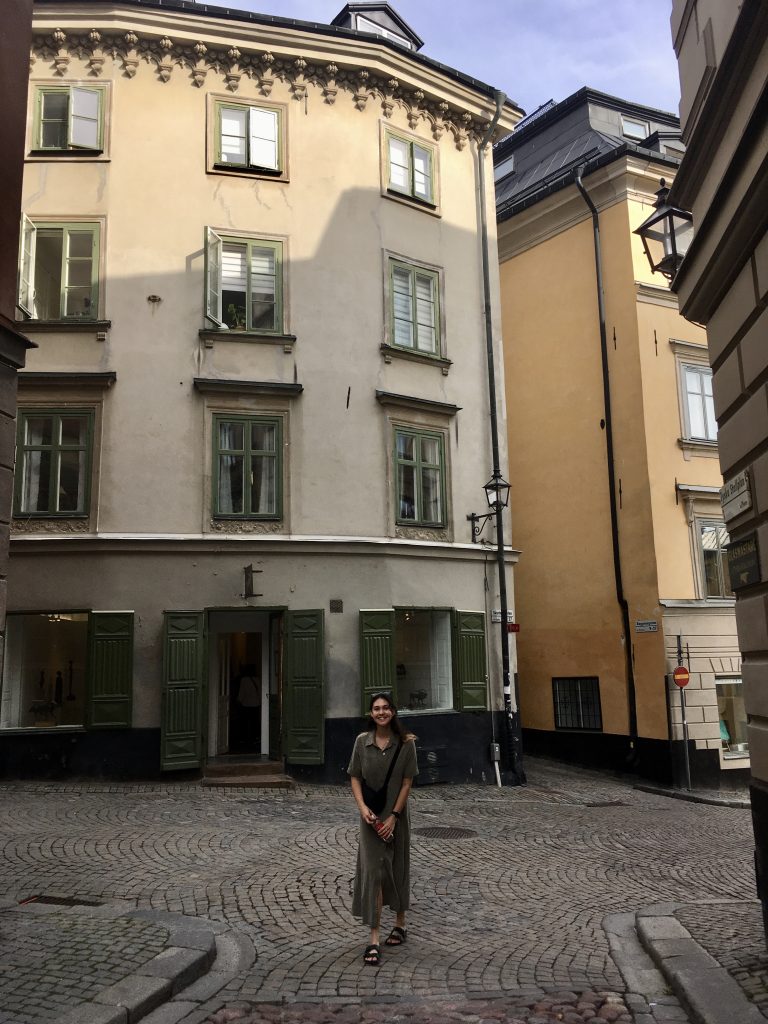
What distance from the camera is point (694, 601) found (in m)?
19.1

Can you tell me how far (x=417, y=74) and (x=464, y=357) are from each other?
5.79 meters

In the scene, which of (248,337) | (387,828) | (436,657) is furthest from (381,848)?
(248,337)

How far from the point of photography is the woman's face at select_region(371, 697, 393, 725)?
697 cm

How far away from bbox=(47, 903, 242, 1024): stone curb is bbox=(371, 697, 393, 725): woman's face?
1979mm

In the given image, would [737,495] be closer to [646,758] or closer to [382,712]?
[382,712]

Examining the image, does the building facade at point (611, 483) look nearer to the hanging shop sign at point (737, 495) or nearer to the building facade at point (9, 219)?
the hanging shop sign at point (737, 495)

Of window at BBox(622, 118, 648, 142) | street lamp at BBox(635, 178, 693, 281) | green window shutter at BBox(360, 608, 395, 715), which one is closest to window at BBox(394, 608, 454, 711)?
green window shutter at BBox(360, 608, 395, 715)

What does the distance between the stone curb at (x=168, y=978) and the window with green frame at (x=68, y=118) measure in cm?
1410

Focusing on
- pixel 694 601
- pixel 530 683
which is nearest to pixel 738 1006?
pixel 694 601

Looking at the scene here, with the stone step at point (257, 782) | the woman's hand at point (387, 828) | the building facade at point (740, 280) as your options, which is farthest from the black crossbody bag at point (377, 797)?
the stone step at point (257, 782)

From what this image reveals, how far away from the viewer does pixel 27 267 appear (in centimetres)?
1630

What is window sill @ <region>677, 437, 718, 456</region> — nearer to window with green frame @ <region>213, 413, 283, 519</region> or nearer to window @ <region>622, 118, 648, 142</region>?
window with green frame @ <region>213, 413, 283, 519</region>

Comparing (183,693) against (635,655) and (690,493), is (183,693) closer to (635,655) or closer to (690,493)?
(635,655)

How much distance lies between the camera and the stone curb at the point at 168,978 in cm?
529
